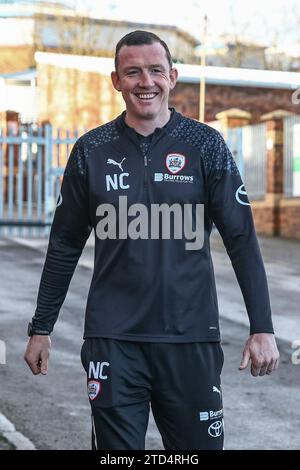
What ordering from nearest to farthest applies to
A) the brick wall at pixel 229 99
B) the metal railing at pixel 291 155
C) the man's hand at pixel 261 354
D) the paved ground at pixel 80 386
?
the man's hand at pixel 261 354 < the paved ground at pixel 80 386 < the metal railing at pixel 291 155 < the brick wall at pixel 229 99

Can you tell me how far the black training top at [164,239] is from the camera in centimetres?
342

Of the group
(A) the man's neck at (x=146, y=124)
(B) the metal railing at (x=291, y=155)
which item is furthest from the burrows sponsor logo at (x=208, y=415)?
→ (B) the metal railing at (x=291, y=155)

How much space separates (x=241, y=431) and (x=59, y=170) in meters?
12.8

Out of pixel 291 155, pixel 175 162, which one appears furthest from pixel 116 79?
pixel 291 155

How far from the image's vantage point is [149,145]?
3529 millimetres

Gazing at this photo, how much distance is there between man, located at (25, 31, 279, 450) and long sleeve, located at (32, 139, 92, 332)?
4 cm

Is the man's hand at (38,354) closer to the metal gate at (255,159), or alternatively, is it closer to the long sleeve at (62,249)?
the long sleeve at (62,249)

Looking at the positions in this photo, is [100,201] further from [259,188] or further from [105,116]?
[105,116]

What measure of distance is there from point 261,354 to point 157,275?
1.64 feet

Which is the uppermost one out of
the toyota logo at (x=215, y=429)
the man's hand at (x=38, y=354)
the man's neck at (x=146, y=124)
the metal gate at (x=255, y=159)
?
the metal gate at (x=255, y=159)

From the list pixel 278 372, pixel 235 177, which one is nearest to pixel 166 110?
pixel 235 177

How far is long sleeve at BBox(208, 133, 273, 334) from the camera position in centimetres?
343

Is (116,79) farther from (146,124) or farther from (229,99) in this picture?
(229,99)

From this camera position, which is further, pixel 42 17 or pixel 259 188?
pixel 42 17
